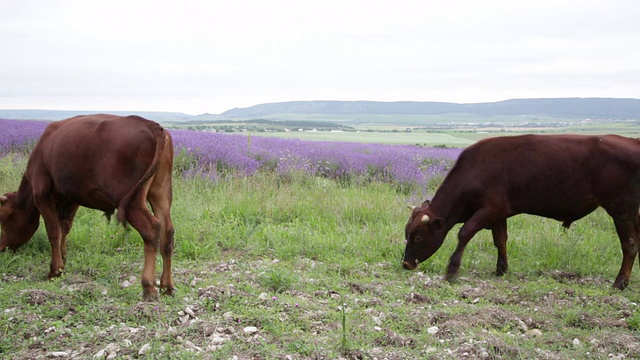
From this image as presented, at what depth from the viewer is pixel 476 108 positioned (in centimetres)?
4231

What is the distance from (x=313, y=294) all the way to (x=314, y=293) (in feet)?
0.07

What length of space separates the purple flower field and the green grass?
9.83 feet

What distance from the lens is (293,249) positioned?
735 cm

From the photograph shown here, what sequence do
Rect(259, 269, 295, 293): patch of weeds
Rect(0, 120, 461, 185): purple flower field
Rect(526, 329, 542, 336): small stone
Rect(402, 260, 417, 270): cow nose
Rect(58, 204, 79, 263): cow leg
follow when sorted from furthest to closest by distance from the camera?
Rect(0, 120, 461, 185): purple flower field → Rect(402, 260, 417, 270): cow nose → Rect(58, 204, 79, 263): cow leg → Rect(259, 269, 295, 293): patch of weeds → Rect(526, 329, 542, 336): small stone

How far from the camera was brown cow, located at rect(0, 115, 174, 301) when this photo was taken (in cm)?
535

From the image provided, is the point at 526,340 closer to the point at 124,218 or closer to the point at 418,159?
the point at 124,218

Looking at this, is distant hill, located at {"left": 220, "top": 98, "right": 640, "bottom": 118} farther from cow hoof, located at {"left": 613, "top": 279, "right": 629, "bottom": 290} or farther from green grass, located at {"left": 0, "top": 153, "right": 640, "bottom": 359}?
cow hoof, located at {"left": 613, "top": 279, "right": 629, "bottom": 290}

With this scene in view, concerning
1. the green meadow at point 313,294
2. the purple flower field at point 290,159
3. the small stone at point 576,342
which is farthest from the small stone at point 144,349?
the purple flower field at point 290,159

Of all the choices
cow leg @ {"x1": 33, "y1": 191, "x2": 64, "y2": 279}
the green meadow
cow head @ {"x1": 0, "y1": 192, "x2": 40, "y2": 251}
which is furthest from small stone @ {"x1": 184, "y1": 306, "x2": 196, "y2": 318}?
cow head @ {"x1": 0, "y1": 192, "x2": 40, "y2": 251}

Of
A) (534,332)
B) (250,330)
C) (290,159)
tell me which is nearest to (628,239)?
(534,332)

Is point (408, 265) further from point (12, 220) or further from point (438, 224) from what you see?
point (12, 220)

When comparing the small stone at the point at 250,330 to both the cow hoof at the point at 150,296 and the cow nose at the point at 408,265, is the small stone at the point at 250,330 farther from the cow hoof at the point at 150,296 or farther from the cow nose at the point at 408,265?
the cow nose at the point at 408,265

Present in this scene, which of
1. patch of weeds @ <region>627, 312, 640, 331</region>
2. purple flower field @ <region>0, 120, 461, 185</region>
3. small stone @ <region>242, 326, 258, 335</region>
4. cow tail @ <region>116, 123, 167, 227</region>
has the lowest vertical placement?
patch of weeds @ <region>627, 312, 640, 331</region>

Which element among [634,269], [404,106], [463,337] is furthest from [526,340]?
[404,106]
